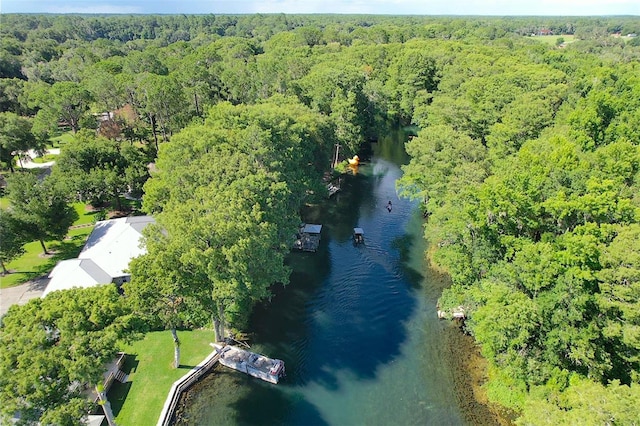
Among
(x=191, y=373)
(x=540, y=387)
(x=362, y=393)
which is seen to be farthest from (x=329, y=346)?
(x=540, y=387)

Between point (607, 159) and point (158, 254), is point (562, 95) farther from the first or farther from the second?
point (158, 254)

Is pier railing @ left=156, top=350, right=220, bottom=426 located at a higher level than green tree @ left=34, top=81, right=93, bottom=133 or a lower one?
lower

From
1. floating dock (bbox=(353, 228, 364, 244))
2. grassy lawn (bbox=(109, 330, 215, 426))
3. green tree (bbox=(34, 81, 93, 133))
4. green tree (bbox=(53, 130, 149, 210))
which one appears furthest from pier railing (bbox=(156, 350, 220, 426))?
green tree (bbox=(34, 81, 93, 133))

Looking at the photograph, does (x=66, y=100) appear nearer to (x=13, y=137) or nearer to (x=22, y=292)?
(x=13, y=137)

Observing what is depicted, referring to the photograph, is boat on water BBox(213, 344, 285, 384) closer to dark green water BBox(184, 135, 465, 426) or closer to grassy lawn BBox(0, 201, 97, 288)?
dark green water BBox(184, 135, 465, 426)

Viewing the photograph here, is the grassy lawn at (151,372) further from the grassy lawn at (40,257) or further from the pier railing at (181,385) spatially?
the grassy lawn at (40,257)

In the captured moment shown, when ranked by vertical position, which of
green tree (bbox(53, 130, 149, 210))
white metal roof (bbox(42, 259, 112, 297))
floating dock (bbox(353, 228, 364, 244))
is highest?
green tree (bbox(53, 130, 149, 210))

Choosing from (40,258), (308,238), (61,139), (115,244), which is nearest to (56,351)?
(115,244)
